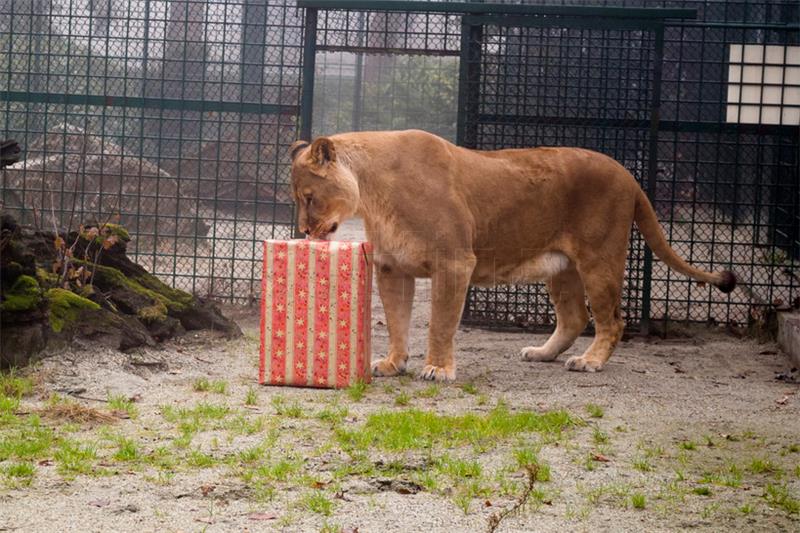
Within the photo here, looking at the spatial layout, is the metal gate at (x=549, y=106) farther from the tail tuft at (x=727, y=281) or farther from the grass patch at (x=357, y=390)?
the grass patch at (x=357, y=390)

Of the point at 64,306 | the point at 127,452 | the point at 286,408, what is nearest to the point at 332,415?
the point at 286,408

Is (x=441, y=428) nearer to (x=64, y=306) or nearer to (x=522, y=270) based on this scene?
(x=522, y=270)

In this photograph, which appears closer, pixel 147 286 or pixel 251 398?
pixel 251 398

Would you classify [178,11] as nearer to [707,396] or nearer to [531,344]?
[531,344]

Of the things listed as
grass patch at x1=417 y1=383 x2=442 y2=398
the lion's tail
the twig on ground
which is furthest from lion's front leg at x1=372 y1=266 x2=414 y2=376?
the twig on ground

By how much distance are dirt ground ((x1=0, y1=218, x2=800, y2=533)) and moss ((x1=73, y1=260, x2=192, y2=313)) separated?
1.42 feet

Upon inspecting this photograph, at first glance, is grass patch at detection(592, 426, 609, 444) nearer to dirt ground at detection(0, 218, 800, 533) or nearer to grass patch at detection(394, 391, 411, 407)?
dirt ground at detection(0, 218, 800, 533)

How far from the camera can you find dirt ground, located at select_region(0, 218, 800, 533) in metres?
4.22

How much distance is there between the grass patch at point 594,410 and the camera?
6.17 m

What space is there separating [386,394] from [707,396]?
1.85 meters

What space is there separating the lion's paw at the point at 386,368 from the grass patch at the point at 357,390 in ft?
1.42

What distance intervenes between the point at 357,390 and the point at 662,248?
8.42 feet

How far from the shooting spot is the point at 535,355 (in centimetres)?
816

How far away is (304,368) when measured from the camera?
6.77m
